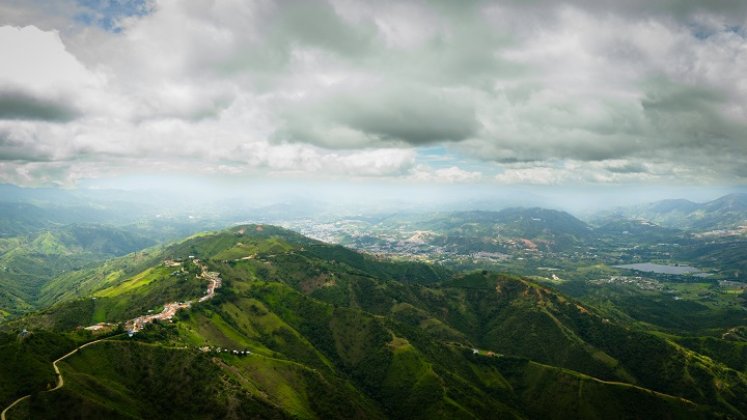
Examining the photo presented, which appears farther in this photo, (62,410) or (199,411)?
(199,411)

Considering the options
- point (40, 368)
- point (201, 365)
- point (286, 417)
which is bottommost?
point (286, 417)

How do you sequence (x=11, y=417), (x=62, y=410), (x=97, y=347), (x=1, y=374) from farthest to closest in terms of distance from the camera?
1. (x=97, y=347)
2. (x=1, y=374)
3. (x=62, y=410)
4. (x=11, y=417)

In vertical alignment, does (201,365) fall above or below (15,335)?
below

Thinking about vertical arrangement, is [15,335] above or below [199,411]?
above

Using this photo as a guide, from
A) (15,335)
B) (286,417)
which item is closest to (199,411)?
(286,417)

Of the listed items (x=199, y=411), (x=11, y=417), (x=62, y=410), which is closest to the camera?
(x=11, y=417)

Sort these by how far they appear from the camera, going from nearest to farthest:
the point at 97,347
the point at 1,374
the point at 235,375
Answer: the point at 1,374 → the point at 97,347 → the point at 235,375

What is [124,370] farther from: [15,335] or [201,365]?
[15,335]

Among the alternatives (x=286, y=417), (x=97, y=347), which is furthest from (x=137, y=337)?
(x=286, y=417)

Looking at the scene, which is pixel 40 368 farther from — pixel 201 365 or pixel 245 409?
pixel 245 409
